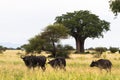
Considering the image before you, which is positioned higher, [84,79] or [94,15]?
[94,15]

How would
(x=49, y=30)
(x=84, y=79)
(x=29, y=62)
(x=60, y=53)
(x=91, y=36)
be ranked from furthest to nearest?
(x=91, y=36), (x=49, y=30), (x=60, y=53), (x=29, y=62), (x=84, y=79)

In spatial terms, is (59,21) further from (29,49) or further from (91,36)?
(29,49)

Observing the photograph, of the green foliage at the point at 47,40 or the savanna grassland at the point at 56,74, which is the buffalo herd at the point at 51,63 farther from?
the green foliage at the point at 47,40

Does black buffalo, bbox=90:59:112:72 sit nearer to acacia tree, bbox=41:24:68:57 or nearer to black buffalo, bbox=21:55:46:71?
black buffalo, bbox=21:55:46:71

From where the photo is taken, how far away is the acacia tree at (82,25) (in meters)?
83.6

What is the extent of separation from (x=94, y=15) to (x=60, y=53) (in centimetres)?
2998

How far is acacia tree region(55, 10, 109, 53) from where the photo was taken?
8362 centimetres

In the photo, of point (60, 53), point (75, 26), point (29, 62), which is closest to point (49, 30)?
point (60, 53)

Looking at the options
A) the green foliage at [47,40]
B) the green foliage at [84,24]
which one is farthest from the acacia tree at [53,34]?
the green foliage at [84,24]

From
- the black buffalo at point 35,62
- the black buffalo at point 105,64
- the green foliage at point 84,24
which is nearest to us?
the black buffalo at point 105,64

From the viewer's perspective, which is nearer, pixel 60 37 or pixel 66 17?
pixel 60 37

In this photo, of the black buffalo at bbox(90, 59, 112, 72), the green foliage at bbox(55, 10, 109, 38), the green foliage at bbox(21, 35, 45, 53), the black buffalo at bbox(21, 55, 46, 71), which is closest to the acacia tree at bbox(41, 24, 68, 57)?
the green foliage at bbox(21, 35, 45, 53)

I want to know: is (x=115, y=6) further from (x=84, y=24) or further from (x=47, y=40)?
(x=84, y=24)

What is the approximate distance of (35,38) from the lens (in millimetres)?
61281
